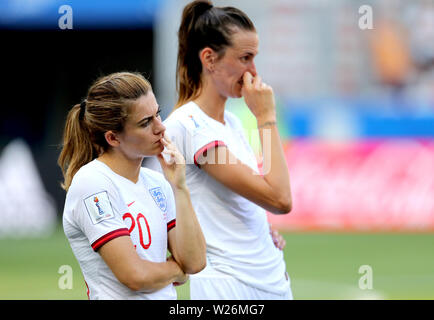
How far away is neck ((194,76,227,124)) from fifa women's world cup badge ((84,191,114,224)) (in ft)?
3.40

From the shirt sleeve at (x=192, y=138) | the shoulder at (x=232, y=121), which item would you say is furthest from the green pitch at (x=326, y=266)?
the shirt sleeve at (x=192, y=138)

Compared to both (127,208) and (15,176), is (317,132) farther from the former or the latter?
(127,208)

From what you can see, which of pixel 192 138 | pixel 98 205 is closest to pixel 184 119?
pixel 192 138

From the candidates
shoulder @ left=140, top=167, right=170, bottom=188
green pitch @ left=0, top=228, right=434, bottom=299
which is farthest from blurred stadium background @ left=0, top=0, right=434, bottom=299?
shoulder @ left=140, top=167, right=170, bottom=188

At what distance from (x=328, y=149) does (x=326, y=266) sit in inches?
140

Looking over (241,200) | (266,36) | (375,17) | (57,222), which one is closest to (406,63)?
(375,17)

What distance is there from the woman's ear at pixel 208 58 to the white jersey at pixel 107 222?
0.93m

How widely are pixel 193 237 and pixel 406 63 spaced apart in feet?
45.9

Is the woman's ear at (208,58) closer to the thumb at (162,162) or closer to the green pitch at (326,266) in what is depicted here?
the thumb at (162,162)

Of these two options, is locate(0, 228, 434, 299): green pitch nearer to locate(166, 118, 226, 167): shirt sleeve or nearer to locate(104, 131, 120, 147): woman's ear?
locate(166, 118, 226, 167): shirt sleeve

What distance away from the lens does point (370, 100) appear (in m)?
15.6

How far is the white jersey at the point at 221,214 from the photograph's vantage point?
3.81 metres

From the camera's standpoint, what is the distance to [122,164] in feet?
10.8
